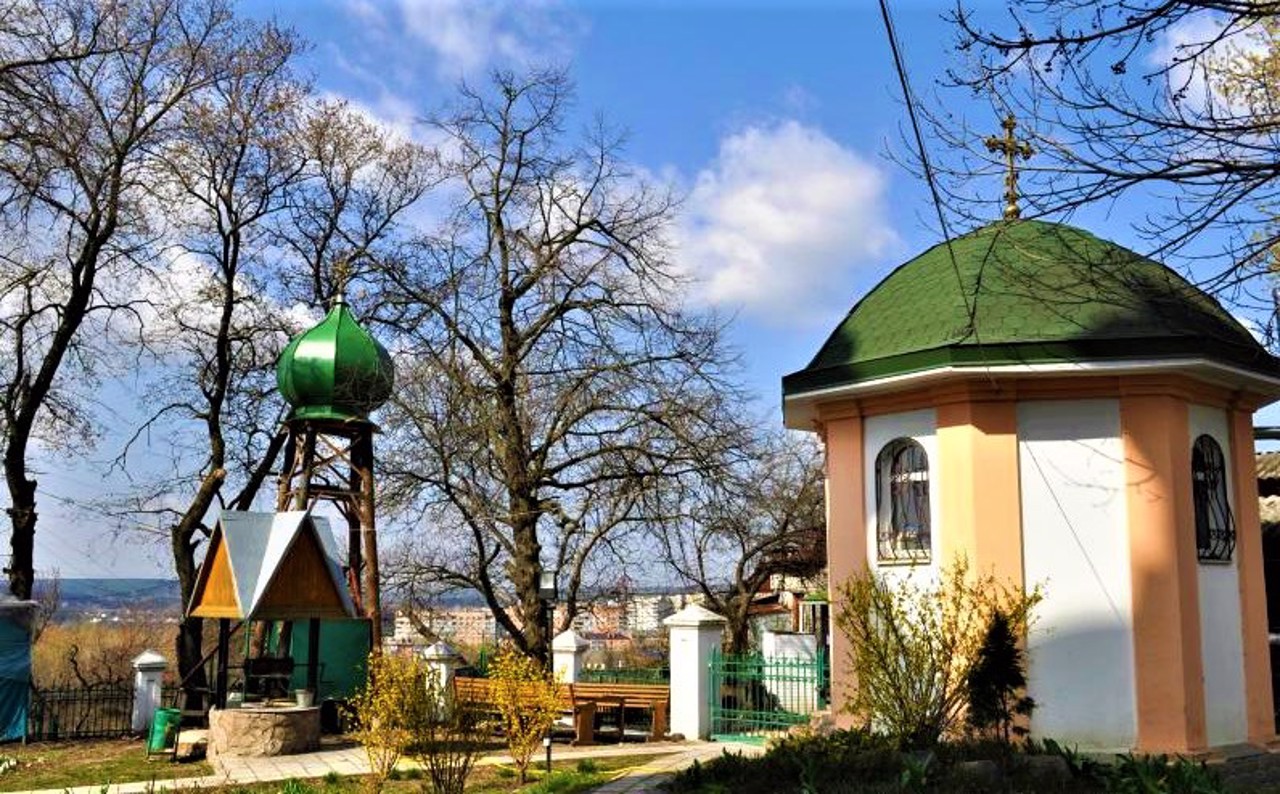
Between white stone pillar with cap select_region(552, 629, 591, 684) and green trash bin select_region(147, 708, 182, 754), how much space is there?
5701 mm

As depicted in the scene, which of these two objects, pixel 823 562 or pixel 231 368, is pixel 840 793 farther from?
pixel 823 562

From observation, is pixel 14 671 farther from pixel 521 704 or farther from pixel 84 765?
pixel 521 704

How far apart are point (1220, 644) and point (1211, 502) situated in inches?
59.0

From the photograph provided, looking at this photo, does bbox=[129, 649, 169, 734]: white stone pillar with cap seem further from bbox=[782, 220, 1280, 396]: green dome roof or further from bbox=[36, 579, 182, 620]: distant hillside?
bbox=[782, 220, 1280, 396]: green dome roof

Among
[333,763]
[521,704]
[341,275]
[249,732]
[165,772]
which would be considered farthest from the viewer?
[341,275]

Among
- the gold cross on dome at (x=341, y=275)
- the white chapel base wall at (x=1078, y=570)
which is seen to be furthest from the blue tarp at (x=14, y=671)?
the white chapel base wall at (x=1078, y=570)

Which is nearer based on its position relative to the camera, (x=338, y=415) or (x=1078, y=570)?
(x=1078, y=570)

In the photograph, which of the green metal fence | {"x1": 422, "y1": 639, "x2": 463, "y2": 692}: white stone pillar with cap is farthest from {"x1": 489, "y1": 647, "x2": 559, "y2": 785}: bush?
{"x1": 422, "y1": 639, "x2": 463, "y2": 692}: white stone pillar with cap

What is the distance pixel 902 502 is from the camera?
12.9m

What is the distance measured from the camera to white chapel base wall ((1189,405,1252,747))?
462 inches

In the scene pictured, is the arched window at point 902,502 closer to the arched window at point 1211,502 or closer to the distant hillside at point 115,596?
the arched window at point 1211,502

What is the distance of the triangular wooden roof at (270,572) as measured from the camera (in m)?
16.2

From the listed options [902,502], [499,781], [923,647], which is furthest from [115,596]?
[923,647]

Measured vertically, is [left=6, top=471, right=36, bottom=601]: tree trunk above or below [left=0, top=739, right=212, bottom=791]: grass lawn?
above
